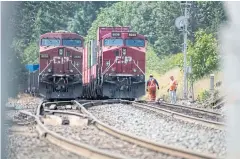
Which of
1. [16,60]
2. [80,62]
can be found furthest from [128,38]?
[16,60]

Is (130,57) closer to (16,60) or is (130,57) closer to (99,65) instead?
(99,65)

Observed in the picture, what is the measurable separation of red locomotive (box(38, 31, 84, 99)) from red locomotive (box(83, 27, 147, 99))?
3.2 inches

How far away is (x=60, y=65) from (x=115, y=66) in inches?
24.0

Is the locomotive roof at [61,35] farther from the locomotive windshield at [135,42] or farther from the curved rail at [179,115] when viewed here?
the curved rail at [179,115]

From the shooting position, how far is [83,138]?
4094 millimetres

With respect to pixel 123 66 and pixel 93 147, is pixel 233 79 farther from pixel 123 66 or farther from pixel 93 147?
pixel 123 66

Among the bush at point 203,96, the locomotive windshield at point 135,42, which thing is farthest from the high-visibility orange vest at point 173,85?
the locomotive windshield at point 135,42

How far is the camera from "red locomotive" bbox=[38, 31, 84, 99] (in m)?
4.39

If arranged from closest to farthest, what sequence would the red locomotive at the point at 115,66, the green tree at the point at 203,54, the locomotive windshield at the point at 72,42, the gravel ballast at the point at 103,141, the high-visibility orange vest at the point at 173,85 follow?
the gravel ballast at the point at 103,141
the green tree at the point at 203,54
the high-visibility orange vest at the point at 173,85
the locomotive windshield at the point at 72,42
the red locomotive at the point at 115,66

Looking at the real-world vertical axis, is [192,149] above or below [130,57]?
below

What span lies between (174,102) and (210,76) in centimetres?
43

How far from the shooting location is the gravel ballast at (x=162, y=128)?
3891mm

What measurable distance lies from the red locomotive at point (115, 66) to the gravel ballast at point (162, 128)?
0.50ft

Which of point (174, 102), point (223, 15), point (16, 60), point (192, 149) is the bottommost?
point (192, 149)
